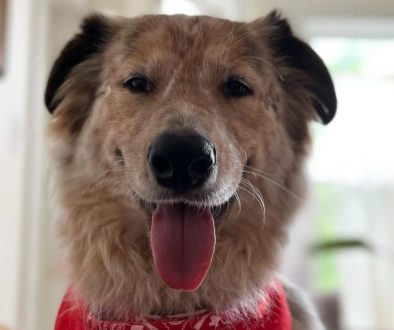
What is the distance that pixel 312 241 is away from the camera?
3.42m

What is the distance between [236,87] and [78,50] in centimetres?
42

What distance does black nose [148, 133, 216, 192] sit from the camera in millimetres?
978

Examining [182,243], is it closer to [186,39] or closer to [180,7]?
[186,39]

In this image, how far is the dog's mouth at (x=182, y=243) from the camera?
3.52 ft

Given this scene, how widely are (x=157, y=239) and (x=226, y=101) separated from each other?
0.36 metres

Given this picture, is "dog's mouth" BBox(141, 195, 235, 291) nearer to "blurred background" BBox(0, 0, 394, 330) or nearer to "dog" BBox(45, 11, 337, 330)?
"dog" BBox(45, 11, 337, 330)

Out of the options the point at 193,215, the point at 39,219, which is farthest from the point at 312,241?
the point at 193,215

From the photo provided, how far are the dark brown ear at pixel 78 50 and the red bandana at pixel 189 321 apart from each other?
487mm

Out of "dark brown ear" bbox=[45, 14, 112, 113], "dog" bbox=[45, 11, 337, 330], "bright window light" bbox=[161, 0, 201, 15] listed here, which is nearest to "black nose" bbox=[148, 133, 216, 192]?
"dog" bbox=[45, 11, 337, 330]

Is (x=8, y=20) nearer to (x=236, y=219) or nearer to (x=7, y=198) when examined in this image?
(x=7, y=198)

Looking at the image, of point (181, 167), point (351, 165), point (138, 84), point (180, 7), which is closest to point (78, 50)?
point (138, 84)

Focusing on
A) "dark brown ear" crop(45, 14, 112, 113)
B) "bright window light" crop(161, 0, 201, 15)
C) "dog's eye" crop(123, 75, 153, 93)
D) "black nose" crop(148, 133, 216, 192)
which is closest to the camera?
"black nose" crop(148, 133, 216, 192)

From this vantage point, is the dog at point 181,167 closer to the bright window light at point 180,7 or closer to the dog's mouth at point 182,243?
the dog's mouth at point 182,243

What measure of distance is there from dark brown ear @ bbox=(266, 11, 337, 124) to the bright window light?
169cm
